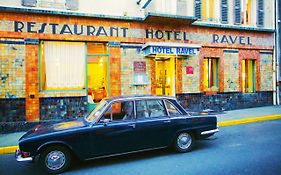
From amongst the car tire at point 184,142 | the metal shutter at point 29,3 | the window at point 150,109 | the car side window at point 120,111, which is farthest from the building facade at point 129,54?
the car tire at point 184,142

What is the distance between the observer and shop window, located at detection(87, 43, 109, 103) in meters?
10.5

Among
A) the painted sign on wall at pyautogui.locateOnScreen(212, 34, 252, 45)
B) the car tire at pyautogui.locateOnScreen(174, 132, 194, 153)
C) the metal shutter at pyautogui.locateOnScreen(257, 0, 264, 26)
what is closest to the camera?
the car tire at pyautogui.locateOnScreen(174, 132, 194, 153)

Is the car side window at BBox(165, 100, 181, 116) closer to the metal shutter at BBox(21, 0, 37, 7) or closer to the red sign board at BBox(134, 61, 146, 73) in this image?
the red sign board at BBox(134, 61, 146, 73)

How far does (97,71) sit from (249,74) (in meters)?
8.87

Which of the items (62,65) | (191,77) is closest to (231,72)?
(191,77)

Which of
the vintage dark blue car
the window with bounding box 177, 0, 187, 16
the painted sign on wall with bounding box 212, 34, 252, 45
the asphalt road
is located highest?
the window with bounding box 177, 0, 187, 16

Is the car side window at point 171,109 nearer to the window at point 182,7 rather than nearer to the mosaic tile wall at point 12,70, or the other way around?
the mosaic tile wall at point 12,70

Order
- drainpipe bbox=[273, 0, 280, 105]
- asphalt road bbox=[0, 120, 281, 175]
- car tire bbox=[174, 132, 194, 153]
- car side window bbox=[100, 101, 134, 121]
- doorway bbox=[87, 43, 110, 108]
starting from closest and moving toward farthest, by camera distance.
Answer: asphalt road bbox=[0, 120, 281, 175] < car side window bbox=[100, 101, 134, 121] < car tire bbox=[174, 132, 194, 153] < doorway bbox=[87, 43, 110, 108] < drainpipe bbox=[273, 0, 280, 105]

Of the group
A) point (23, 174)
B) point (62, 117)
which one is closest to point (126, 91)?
point (62, 117)

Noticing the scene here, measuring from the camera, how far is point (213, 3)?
12773 millimetres

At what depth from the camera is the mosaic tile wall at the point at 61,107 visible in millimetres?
9633

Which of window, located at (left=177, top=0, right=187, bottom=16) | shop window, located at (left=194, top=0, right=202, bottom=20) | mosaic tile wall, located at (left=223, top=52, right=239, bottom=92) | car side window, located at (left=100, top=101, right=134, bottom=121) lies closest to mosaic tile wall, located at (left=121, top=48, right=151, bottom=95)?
window, located at (left=177, top=0, right=187, bottom=16)

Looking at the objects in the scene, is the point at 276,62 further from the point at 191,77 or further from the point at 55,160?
the point at 55,160

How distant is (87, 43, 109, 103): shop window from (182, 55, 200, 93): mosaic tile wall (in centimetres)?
387
